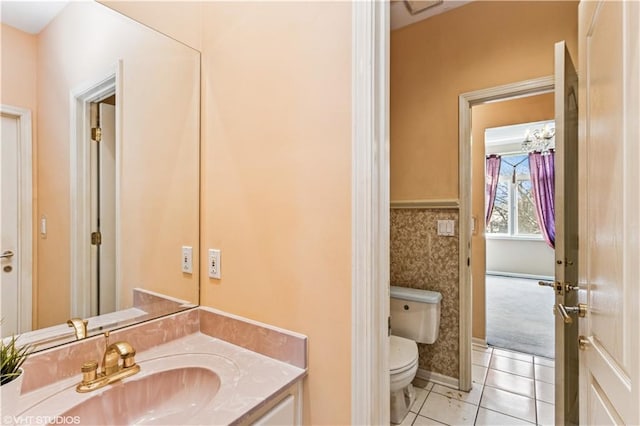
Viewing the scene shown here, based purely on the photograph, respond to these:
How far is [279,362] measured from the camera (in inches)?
40.9

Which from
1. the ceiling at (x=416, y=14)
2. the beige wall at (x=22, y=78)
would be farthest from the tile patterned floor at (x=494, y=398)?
the ceiling at (x=416, y=14)

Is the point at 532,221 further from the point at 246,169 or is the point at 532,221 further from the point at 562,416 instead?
the point at 246,169

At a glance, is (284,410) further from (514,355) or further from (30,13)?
(514,355)

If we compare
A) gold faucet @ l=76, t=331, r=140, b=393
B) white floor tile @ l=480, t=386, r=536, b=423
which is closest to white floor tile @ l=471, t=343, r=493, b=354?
white floor tile @ l=480, t=386, r=536, b=423

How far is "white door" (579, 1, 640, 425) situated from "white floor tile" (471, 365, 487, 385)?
1415 mm

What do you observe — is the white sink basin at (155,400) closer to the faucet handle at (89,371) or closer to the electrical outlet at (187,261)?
the faucet handle at (89,371)

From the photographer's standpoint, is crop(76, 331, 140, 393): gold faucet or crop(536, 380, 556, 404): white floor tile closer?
crop(76, 331, 140, 393): gold faucet

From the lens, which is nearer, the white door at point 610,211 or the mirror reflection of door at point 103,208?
the white door at point 610,211

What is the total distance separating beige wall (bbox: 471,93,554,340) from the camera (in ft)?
10.6

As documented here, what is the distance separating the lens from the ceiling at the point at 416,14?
221cm

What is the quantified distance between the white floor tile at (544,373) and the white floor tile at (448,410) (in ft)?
2.57

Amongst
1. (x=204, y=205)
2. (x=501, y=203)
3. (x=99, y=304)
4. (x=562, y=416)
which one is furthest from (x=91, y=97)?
(x=501, y=203)

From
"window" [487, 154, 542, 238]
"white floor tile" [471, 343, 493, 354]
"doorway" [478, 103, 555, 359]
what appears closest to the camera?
"white floor tile" [471, 343, 493, 354]

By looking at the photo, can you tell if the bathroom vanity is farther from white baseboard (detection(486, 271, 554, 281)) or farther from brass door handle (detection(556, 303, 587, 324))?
white baseboard (detection(486, 271, 554, 281))
